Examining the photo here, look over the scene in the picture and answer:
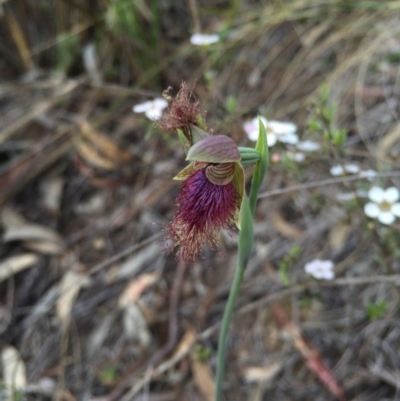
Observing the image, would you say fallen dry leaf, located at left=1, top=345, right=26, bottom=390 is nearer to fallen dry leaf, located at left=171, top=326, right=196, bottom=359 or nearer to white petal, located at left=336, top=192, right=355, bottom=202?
fallen dry leaf, located at left=171, top=326, right=196, bottom=359

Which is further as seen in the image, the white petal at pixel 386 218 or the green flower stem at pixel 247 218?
the white petal at pixel 386 218

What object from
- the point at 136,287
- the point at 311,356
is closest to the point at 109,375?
the point at 136,287

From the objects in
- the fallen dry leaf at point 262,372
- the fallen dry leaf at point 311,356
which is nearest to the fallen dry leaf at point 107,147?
the fallen dry leaf at point 311,356

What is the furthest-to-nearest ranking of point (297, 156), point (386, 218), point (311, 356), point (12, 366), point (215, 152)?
point (12, 366) < point (311, 356) < point (297, 156) < point (386, 218) < point (215, 152)

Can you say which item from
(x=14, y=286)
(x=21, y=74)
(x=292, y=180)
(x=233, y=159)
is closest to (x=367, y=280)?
(x=292, y=180)

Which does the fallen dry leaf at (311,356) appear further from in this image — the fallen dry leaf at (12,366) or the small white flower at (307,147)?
the fallen dry leaf at (12,366)

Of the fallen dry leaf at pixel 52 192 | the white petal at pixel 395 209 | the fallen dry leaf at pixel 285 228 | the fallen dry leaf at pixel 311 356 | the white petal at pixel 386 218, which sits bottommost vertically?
the fallen dry leaf at pixel 311 356

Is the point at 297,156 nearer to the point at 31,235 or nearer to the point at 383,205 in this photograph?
the point at 383,205

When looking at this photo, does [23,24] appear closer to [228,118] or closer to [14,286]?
[14,286]
